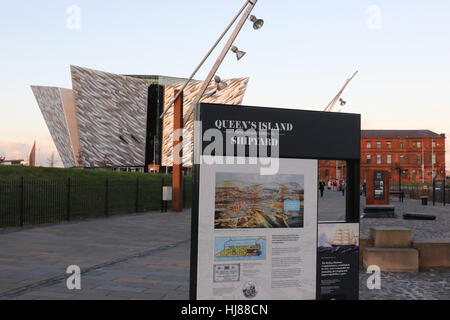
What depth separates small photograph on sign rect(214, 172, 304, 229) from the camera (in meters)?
3.81

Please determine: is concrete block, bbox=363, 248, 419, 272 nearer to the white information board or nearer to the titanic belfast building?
the white information board

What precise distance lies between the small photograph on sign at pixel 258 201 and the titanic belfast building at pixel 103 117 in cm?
5644

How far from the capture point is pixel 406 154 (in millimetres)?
106125

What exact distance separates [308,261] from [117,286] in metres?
3.40

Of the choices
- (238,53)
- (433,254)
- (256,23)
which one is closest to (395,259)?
(433,254)

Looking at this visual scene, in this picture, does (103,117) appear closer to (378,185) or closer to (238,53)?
(378,185)

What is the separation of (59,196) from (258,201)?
50.5 ft

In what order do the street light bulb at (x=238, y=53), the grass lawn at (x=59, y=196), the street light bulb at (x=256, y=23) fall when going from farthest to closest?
the street light bulb at (x=238, y=53) → the street light bulb at (x=256, y=23) → the grass lawn at (x=59, y=196)

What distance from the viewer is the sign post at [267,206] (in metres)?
3.76

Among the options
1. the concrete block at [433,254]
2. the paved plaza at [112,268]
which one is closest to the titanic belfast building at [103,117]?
the paved plaza at [112,268]

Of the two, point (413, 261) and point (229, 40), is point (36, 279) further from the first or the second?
point (229, 40)

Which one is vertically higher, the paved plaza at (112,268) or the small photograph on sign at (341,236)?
the small photograph on sign at (341,236)

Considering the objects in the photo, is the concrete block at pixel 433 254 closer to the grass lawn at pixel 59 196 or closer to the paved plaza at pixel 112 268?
the paved plaza at pixel 112 268

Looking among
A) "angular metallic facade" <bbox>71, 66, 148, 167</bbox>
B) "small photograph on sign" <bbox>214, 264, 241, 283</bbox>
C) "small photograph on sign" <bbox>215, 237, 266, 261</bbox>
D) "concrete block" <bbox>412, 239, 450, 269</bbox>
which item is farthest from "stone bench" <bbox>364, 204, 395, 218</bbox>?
"angular metallic facade" <bbox>71, 66, 148, 167</bbox>
